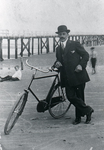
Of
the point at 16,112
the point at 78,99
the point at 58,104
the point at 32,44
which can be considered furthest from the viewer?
the point at 32,44

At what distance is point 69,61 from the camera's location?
15.7ft

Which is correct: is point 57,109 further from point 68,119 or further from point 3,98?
point 3,98

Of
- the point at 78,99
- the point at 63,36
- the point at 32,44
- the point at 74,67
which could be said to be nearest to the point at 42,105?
the point at 78,99

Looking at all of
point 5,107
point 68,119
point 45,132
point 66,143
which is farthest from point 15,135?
point 5,107

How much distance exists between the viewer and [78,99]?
4766mm

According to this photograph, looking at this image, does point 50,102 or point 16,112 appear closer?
point 16,112

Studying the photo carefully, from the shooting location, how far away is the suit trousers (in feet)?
15.7

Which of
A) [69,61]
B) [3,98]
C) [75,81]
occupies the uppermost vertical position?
[69,61]

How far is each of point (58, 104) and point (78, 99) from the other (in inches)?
25.2

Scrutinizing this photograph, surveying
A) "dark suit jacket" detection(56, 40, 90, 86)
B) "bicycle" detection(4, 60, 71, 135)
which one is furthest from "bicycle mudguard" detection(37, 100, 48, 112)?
"dark suit jacket" detection(56, 40, 90, 86)

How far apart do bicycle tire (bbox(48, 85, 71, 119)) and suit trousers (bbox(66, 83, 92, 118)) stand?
13.2 inches

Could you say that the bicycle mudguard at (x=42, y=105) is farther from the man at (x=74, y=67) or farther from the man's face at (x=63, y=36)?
the man's face at (x=63, y=36)

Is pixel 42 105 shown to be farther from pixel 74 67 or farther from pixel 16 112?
pixel 74 67

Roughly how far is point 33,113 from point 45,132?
1230 millimetres
